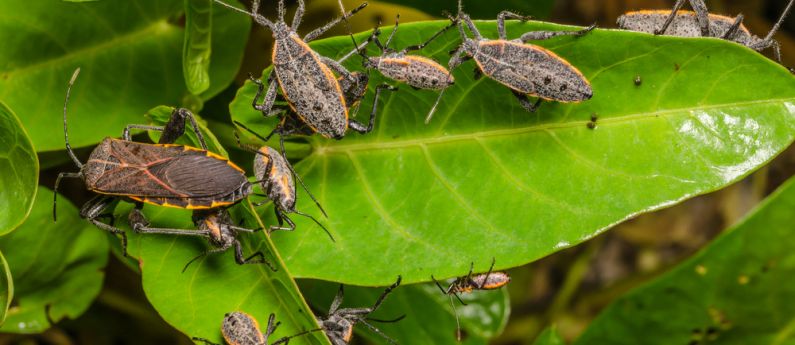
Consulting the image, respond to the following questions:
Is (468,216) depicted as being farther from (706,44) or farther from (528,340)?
(528,340)

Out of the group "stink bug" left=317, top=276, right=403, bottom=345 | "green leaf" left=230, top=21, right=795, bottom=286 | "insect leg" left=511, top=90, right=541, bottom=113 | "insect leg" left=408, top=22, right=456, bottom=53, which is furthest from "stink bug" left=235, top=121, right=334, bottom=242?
"insect leg" left=511, top=90, right=541, bottom=113

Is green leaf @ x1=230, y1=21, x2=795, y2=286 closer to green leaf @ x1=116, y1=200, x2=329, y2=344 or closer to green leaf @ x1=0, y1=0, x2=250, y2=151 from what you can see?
green leaf @ x1=116, y1=200, x2=329, y2=344

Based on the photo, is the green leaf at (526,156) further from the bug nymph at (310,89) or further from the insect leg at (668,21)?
the insect leg at (668,21)

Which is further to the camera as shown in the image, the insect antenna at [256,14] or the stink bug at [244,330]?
the insect antenna at [256,14]

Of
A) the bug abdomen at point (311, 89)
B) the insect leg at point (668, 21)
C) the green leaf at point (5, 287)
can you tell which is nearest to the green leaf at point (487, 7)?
the insect leg at point (668, 21)

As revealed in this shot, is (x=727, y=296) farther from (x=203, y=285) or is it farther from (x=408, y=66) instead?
(x=203, y=285)

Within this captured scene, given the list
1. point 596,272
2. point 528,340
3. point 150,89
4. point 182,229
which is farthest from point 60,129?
point 596,272
